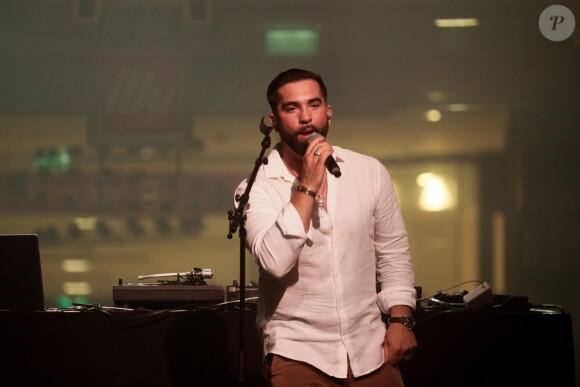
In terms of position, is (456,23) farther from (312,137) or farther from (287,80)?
(312,137)

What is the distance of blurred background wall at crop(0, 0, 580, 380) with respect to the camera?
13.4 feet

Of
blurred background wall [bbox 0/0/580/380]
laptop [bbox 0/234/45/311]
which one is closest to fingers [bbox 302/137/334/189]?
laptop [bbox 0/234/45/311]

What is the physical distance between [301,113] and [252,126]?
2172 millimetres

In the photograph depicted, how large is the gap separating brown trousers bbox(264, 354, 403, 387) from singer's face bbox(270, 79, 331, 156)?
650 millimetres

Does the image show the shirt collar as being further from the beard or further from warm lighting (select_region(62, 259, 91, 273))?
warm lighting (select_region(62, 259, 91, 273))

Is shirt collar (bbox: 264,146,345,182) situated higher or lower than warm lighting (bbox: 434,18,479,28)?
lower

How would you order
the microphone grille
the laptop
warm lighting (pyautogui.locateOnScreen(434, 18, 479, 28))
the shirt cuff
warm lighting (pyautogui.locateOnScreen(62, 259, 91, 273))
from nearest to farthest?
the shirt cuff < the microphone grille < the laptop < warm lighting (pyautogui.locateOnScreen(62, 259, 91, 273)) < warm lighting (pyautogui.locateOnScreen(434, 18, 479, 28))

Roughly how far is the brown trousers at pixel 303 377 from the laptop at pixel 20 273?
158 cm

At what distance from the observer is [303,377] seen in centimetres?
178

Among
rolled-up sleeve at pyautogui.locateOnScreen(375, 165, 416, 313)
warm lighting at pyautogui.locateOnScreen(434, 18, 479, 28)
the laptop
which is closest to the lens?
rolled-up sleeve at pyautogui.locateOnScreen(375, 165, 416, 313)

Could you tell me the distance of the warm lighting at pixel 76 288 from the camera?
407 cm

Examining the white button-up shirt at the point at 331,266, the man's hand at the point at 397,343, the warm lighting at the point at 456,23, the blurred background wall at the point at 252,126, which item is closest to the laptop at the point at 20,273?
the blurred background wall at the point at 252,126

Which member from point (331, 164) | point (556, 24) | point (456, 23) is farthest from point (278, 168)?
point (556, 24)

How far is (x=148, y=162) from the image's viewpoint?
4.10m
